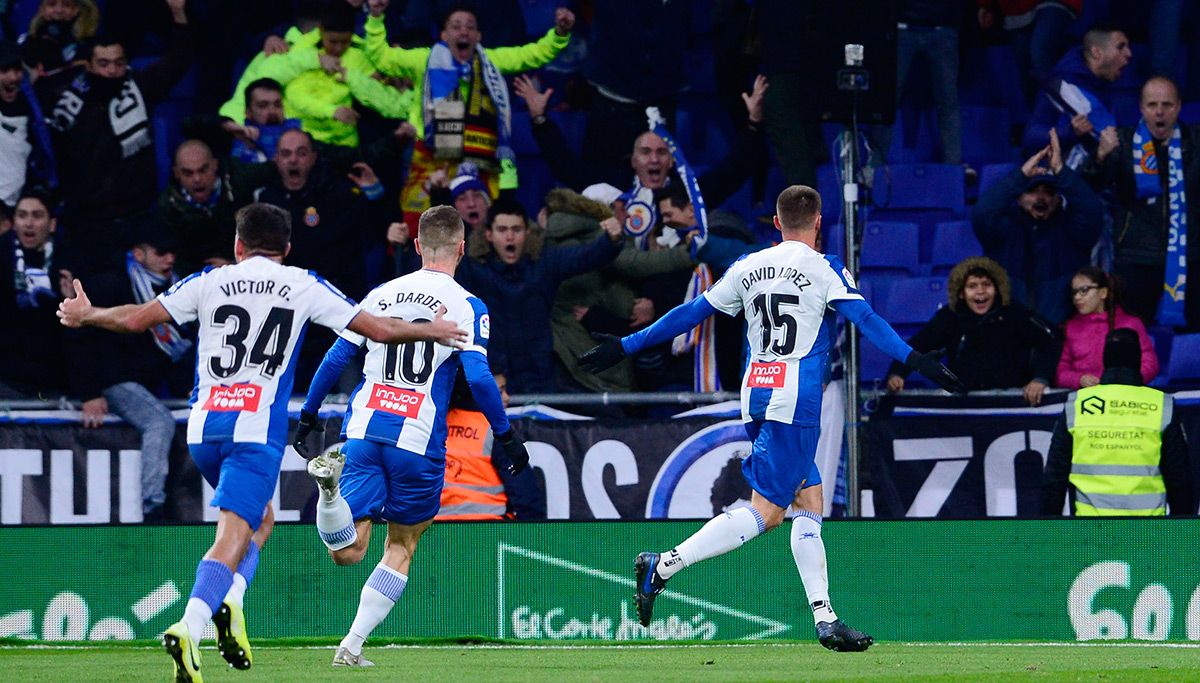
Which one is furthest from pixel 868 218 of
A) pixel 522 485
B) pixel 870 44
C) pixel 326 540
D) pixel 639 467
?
pixel 326 540

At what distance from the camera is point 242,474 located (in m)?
7.99

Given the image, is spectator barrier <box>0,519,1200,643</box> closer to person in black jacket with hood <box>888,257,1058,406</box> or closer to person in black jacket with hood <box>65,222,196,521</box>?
person in black jacket with hood <box>65,222,196,521</box>

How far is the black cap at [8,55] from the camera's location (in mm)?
14398

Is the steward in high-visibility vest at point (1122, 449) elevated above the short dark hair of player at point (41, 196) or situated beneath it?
situated beneath

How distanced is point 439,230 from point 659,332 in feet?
4.17

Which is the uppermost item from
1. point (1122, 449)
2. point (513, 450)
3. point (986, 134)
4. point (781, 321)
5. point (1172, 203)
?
point (986, 134)

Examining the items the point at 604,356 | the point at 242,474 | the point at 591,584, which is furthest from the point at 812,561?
the point at 242,474

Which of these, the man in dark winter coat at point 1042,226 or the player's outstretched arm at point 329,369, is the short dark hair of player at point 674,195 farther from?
the player's outstretched arm at point 329,369

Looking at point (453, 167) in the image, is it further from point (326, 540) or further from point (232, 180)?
point (326, 540)

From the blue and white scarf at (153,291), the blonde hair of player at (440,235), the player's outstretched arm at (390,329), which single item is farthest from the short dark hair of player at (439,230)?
the blue and white scarf at (153,291)

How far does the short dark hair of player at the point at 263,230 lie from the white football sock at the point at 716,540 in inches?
103

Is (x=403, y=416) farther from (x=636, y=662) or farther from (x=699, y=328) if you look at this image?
(x=699, y=328)

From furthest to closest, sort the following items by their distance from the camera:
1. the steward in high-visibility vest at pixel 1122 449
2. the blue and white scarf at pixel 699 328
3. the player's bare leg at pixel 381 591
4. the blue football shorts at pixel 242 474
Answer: the blue and white scarf at pixel 699 328 → the steward in high-visibility vest at pixel 1122 449 → the player's bare leg at pixel 381 591 → the blue football shorts at pixel 242 474

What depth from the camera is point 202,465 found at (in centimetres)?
816
